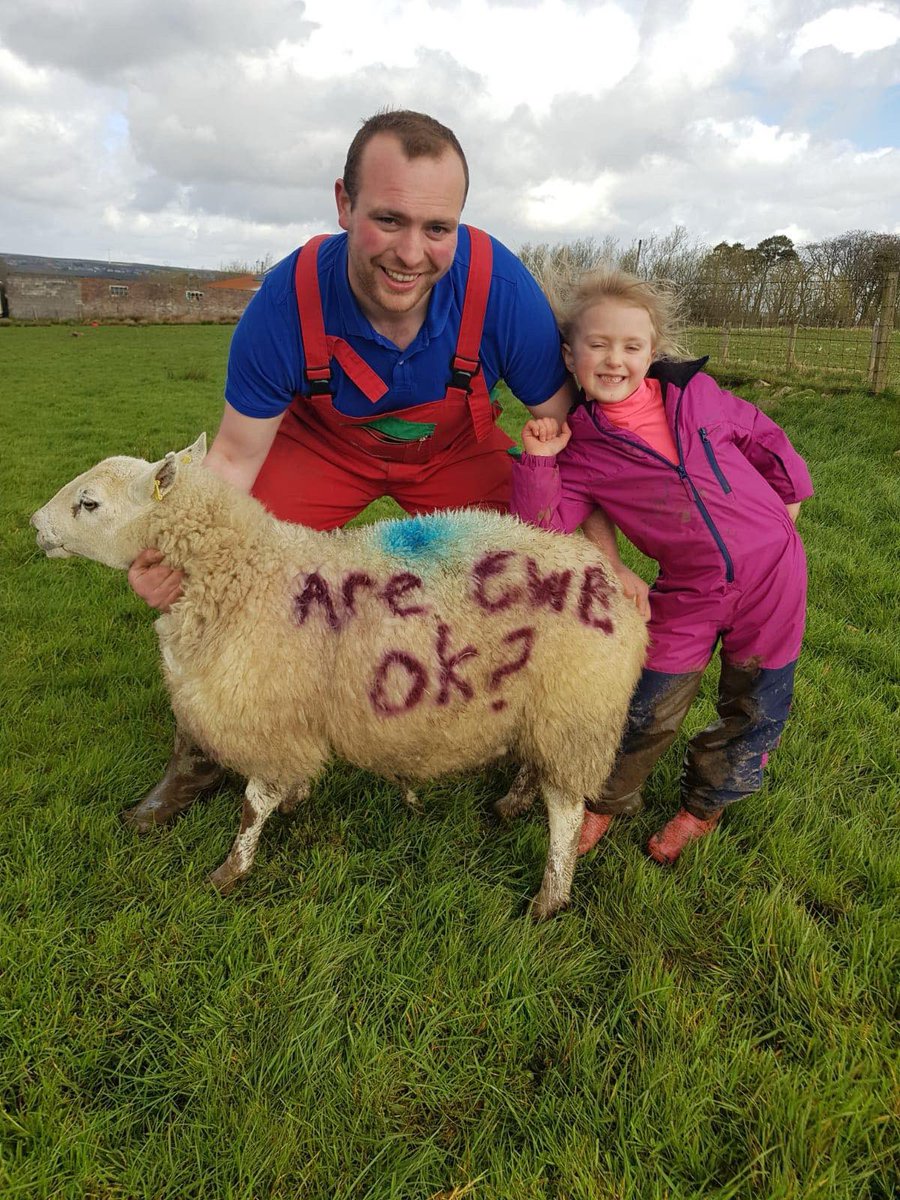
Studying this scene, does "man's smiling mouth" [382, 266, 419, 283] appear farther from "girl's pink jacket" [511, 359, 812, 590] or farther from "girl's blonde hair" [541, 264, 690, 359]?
"girl's pink jacket" [511, 359, 812, 590]

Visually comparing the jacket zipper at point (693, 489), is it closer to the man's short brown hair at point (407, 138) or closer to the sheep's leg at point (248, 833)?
the man's short brown hair at point (407, 138)

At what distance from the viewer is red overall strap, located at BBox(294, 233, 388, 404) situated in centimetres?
291

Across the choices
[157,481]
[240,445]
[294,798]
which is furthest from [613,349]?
[294,798]

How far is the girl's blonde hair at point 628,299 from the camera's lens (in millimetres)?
2684

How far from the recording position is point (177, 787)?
3.06m

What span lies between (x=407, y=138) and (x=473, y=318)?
67 centimetres

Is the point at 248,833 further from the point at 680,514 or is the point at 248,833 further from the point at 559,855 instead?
the point at 680,514

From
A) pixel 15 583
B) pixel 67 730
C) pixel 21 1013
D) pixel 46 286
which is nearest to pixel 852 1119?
pixel 21 1013

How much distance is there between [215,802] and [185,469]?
143cm

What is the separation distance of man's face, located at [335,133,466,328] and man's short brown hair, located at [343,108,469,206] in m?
0.02

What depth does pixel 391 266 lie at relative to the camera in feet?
8.83

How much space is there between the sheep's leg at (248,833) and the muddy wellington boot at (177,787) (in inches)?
14.8

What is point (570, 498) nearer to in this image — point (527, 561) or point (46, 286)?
point (527, 561)

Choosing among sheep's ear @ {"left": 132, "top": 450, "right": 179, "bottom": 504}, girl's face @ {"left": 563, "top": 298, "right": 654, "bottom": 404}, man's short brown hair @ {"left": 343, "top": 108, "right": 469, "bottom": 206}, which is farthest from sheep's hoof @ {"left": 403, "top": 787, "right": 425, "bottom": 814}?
man's short brown hair @ {"left": 343, "top": 108, "right": 469, "bottom": 206}
